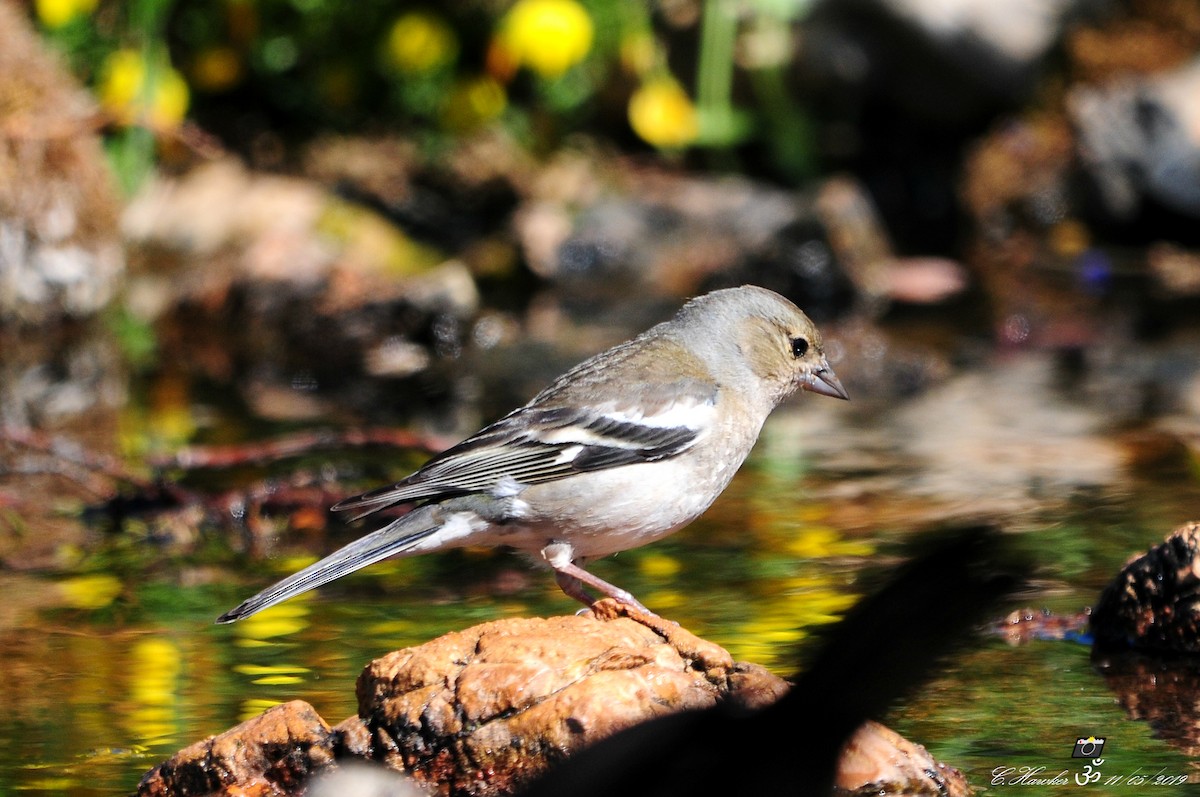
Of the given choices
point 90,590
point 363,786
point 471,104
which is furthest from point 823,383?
point 471,104

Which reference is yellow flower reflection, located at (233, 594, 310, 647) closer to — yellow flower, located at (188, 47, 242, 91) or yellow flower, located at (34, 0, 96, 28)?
yellow flower, located at (34, 0, 96, 28)

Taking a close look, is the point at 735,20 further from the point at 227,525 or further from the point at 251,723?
the point at 251,723

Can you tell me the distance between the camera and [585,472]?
188 inches

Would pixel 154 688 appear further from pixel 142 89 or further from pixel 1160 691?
pixel 142 89

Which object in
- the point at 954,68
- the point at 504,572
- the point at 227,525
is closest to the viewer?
the point at 504,572

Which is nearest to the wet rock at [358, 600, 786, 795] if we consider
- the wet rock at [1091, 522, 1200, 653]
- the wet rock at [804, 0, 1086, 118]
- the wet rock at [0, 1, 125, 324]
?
the wet rock at [1091, 522, 1200, 653]

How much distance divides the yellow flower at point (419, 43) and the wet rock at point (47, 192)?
8.39ft

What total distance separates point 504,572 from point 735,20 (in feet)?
28.9

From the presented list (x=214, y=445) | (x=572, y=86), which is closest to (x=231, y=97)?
(x=572, y=86)

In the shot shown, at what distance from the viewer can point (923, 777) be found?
11.4 feet

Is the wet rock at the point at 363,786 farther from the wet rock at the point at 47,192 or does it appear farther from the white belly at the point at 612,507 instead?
the wet rock at the point at 47,192

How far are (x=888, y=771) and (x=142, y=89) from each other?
386 inches

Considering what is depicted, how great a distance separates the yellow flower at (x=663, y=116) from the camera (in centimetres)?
1278

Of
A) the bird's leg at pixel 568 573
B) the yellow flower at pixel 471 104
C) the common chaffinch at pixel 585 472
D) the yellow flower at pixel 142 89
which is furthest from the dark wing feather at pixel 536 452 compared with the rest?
the yellow flower at pixel 471 104
